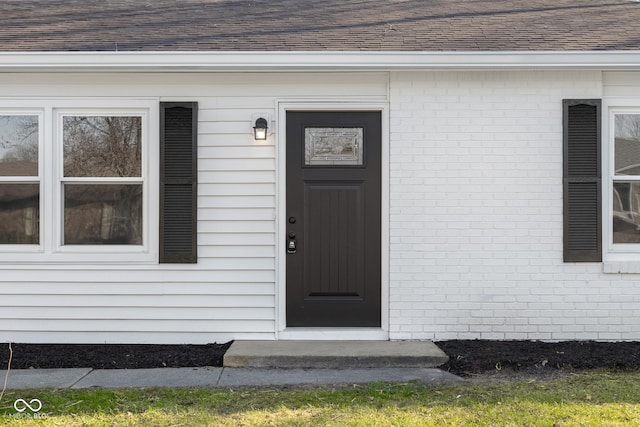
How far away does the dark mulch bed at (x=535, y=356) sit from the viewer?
5.04 meters

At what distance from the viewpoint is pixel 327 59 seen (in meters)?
5.62

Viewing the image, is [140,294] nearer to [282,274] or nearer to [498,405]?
[282,274]

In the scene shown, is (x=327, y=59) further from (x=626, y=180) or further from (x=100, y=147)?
(x=626, y=180)

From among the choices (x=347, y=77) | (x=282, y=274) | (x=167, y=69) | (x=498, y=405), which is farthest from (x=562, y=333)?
(x=167, y=69)

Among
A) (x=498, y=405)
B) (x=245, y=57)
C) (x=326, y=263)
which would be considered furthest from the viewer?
(x=326, y=263)

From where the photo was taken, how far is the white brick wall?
5.89 meters

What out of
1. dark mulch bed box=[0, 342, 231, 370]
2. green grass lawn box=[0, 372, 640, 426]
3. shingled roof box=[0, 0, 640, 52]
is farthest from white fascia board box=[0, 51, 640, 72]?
green grass lawn box=[0, 372, 640, 426]

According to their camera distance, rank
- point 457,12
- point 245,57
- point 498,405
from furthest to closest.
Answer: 1. point 457,12
2. point 245,57
3. point 498,405

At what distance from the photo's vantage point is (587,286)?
19.3 ft

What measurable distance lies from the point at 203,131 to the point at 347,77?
58.8 inches

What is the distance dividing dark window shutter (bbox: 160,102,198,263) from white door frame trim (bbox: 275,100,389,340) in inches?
31.8

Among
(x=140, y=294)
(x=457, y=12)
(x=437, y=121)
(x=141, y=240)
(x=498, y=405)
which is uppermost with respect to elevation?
(x=457, y=12)

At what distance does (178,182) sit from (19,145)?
1630 mm

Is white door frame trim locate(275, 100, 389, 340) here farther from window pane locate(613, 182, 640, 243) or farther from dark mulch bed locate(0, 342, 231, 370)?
window pane locate(613, 182, 640, 243)
